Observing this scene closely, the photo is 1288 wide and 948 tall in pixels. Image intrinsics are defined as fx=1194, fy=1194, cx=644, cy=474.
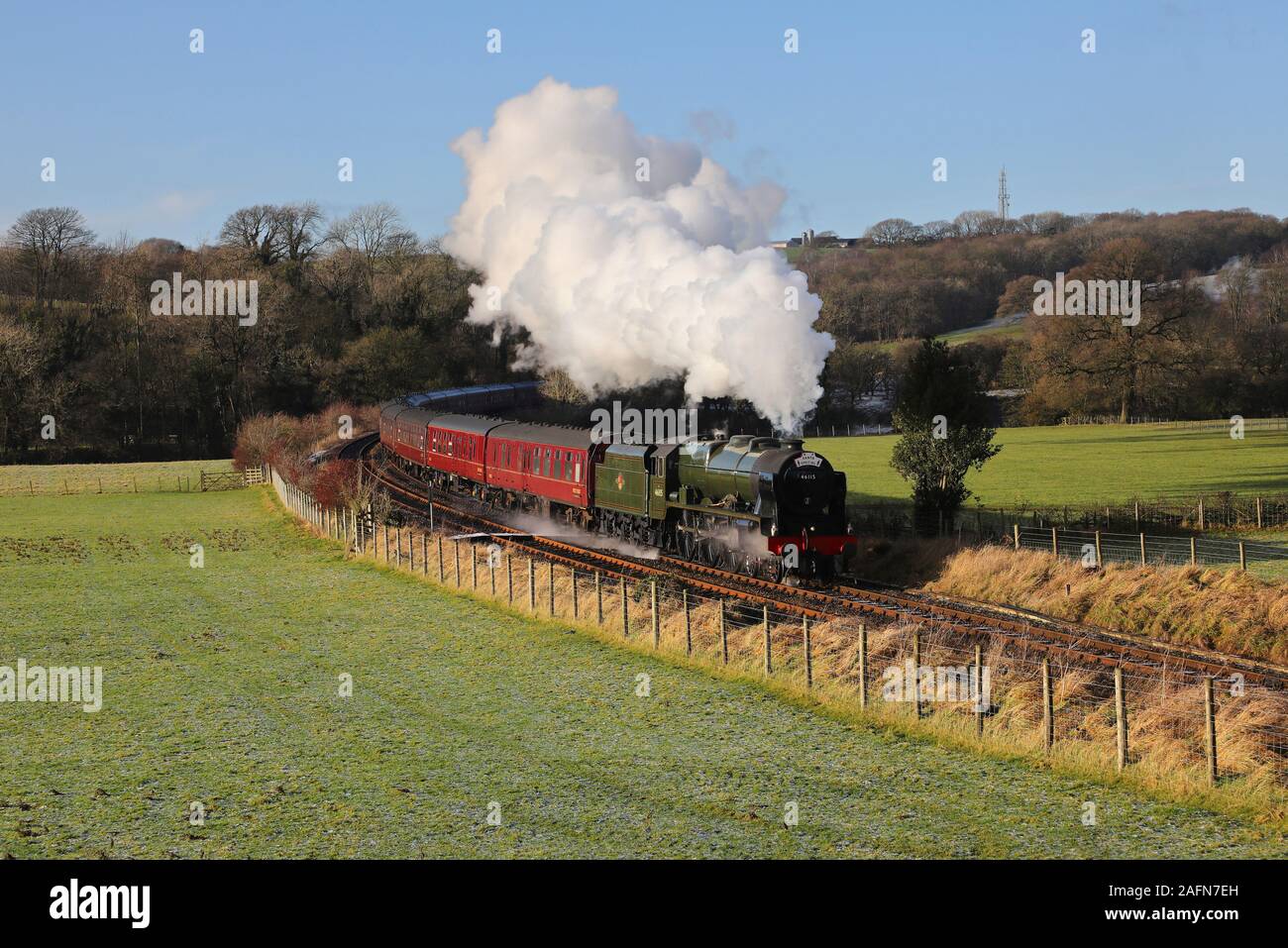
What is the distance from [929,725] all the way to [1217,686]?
4763 millimetres

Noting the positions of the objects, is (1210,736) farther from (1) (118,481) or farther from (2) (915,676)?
(1) (118,481)

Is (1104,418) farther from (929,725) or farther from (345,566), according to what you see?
(929,725)

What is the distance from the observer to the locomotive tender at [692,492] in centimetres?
2619

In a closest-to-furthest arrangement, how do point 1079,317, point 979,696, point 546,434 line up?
point 979,696
point 546,434
point 1079,317

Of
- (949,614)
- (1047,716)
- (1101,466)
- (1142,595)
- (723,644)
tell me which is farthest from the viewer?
(1101,466)

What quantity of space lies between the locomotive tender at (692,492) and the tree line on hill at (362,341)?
7.40 metres

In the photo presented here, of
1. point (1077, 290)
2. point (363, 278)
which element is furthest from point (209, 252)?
point (1077, 290)

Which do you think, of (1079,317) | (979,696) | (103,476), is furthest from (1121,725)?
(103,476)

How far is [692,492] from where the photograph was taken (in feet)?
97.7

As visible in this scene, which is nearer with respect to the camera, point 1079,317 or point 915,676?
point 915,676

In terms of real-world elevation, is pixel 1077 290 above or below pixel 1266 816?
above

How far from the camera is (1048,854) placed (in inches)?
444

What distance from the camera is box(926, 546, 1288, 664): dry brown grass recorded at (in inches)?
856

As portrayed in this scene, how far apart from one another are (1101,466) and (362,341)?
57.1 m
